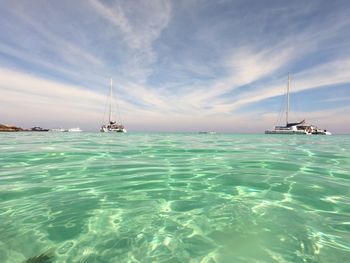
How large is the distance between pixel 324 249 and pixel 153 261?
182cm

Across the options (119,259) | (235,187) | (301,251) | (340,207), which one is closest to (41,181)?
(119,259)

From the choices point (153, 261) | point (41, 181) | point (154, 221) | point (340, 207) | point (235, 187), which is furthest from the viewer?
point (41, 181)

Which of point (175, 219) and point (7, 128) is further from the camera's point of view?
point (7, 128)

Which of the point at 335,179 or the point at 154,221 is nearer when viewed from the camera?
the point at 154,221

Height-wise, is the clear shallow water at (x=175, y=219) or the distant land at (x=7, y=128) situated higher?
the distant land at (x=7, y=128)

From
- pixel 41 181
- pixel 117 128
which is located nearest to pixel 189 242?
pixel 41 181

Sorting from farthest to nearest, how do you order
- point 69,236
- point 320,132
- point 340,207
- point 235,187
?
point 320,132
point 235,187
point 340,207
point 69,236

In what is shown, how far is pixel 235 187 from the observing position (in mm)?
4789

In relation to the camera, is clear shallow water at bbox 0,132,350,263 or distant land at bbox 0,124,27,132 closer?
clear shallow water at bbox 0,132,350,263

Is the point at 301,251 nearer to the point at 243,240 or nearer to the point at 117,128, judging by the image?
the point at 243,240

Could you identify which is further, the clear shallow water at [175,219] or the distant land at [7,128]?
the distant land at [7,128]

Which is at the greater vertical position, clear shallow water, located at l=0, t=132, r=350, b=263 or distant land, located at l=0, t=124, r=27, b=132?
distant land, located at l=0, t=124, r=27, b=132

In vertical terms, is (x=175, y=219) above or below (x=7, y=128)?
below

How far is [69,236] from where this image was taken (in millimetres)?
2695
